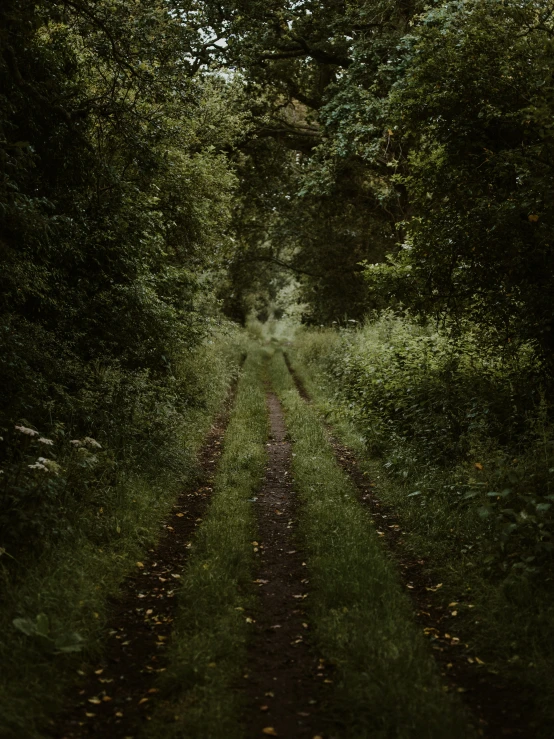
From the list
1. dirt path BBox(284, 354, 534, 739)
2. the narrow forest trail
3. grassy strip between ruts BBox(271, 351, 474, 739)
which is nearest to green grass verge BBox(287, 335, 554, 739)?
dirt path BBox(284, 354, 534, 739)

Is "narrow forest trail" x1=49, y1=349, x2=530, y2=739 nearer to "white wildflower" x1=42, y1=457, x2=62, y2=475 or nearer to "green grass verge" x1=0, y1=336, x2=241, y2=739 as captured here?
"green grass verge" x1=0, y1=336, x2=241, y2=739

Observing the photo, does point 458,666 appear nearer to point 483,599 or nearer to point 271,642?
point 483,599

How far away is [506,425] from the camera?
25.7ft

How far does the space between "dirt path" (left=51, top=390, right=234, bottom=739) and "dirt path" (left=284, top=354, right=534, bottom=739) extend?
2.32 metres

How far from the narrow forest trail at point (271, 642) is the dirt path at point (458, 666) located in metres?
0.02

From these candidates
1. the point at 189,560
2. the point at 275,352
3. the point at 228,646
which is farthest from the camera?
the point at 275,352

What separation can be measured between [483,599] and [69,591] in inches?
154

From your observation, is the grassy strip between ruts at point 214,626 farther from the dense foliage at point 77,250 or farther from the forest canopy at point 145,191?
the forest canopy at point 145,191

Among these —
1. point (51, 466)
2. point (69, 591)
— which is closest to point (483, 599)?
point (69, 591)

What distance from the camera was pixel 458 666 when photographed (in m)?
4.27

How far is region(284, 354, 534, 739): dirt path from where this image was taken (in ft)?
12.1

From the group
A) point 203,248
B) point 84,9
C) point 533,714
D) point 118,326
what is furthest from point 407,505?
point 203,248

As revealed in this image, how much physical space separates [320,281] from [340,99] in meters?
11.9

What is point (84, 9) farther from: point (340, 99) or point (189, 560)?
point (340, 99)
